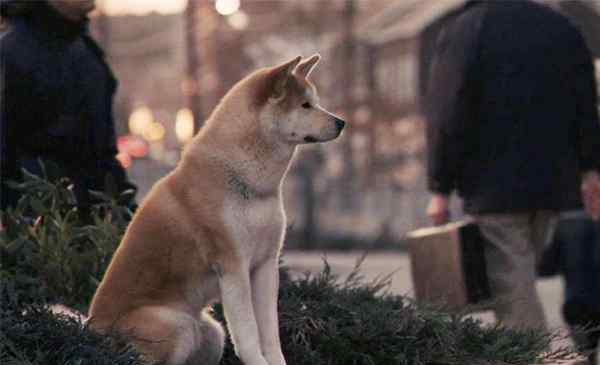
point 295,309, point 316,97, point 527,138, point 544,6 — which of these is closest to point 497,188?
point 527,138

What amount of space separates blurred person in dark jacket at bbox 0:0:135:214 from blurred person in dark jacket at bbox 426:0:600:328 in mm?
1643

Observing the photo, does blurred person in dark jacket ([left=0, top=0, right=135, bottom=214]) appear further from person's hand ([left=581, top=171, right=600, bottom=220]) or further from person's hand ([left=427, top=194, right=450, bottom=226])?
person's hand ([left=581, top=171, right=600, bottom=220])

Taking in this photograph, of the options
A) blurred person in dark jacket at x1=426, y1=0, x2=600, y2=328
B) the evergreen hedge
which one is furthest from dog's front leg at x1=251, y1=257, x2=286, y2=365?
blurred person in dark jacket at x1=426, y1=0, x2=600, y2=328

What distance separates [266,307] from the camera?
4.14m

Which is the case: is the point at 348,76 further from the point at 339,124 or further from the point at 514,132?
the point at 339,124

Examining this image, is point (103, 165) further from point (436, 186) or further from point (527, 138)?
point (527, 138)

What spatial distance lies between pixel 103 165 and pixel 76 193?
18 cm

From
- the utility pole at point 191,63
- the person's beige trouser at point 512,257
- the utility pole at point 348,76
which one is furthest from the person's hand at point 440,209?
the utility pole at point 348,76

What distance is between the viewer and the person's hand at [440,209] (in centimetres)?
630

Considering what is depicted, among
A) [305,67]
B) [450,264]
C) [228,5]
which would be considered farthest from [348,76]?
[305,67]

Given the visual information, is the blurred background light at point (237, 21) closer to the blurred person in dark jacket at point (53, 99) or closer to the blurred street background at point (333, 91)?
the blurred street background at point (333, 91)

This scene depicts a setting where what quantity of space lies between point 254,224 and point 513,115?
2475 mm

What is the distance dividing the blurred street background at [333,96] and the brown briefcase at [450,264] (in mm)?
493

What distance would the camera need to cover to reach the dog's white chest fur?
3.99m
